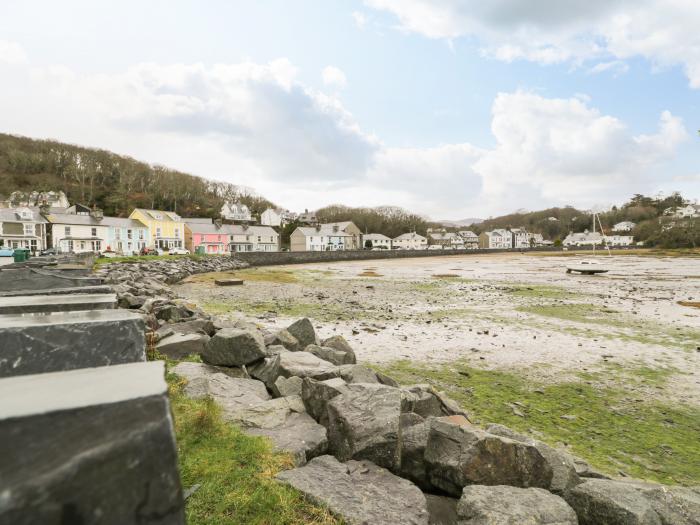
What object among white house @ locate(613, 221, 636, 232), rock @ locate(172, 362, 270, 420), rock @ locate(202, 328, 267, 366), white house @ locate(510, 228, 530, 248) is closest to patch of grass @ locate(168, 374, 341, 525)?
rock @ locate(172, 362, 270, 420)

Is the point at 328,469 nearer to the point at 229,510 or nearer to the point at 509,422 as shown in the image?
the point at 229,510

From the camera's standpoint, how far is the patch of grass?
2998mm

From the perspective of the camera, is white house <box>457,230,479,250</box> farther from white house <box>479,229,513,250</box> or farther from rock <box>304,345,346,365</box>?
rock <box>304,345,346,365</box>

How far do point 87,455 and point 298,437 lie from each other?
3532mm

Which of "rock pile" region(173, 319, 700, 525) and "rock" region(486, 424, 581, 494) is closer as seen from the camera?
"rock pile" region(173, 319, 700, 525)

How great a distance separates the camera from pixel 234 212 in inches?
4970

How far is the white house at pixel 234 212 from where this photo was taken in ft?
407

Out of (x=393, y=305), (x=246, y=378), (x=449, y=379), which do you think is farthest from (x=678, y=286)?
(x=246, y=378)

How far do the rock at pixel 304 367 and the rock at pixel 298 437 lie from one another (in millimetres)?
1509

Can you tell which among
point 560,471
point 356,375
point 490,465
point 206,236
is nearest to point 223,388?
point 356,375

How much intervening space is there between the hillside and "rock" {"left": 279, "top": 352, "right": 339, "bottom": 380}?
103 meters

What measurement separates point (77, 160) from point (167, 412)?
15086 centimetres

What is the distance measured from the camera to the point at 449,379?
9102 millimetres

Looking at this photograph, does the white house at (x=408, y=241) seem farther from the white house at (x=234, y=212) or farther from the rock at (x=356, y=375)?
the rock at (x=356, y=375)
